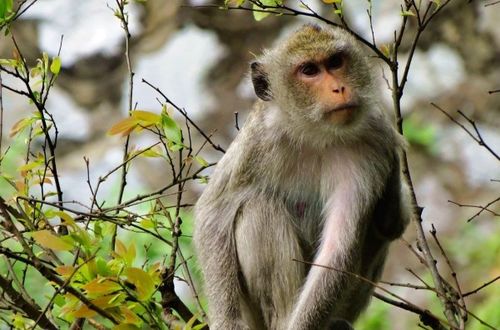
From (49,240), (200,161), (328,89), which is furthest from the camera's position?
(328,89)

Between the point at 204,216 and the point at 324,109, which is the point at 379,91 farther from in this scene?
the point at 204,216

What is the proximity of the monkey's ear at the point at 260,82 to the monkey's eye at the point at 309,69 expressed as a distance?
1.22 feet

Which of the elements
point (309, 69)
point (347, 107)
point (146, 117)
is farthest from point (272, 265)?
point (146, 117)

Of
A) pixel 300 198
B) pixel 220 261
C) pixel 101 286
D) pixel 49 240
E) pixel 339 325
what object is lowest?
pixel 101 286

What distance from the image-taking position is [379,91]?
586 centimetres

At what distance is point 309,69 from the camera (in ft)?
18.2

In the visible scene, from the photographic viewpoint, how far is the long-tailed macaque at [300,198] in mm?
5539

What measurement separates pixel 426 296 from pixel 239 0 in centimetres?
951

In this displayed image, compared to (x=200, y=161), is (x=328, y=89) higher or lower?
higher

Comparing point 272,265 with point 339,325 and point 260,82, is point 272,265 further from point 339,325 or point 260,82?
point 260,82

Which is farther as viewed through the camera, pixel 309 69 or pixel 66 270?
pixel 309 69

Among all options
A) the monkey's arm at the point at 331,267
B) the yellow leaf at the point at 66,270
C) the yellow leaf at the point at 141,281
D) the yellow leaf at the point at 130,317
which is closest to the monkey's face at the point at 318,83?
the monkey's arm at the point at 331,267

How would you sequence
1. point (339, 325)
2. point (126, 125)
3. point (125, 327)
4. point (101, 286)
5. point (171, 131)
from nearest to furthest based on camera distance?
1. point (101, 286)
2. point (125, 327)
3. point (126, 125)
4. point (171, 131)
5. point (339, 325)

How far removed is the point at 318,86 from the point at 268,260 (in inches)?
48.4
